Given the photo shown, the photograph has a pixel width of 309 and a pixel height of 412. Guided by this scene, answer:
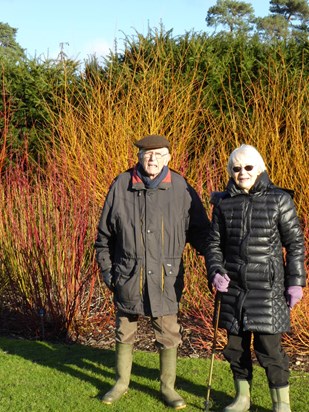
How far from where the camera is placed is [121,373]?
14.2ft

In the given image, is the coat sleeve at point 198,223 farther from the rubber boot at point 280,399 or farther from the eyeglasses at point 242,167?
the rubber boot at point 280,399

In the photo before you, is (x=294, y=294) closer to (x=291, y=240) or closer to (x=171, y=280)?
(x=291, y=240)

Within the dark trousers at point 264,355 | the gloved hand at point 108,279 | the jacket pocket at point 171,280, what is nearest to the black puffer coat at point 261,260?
the dark trousers at point 264,355

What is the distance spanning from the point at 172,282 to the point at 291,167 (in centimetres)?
305

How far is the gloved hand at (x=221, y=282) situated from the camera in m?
3.78

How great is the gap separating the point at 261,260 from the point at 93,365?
1843mm

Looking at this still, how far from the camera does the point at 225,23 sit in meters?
38.3

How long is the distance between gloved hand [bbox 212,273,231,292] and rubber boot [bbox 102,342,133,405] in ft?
2.67

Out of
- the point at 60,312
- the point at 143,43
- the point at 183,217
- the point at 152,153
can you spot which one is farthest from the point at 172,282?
the point at 143,43

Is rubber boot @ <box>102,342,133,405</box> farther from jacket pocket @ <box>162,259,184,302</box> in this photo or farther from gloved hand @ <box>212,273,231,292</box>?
gloved hand @ <box>212,273,231,292</box>

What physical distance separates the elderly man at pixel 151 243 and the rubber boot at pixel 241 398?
346 millimetres

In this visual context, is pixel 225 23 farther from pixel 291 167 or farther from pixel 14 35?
pixel 291 167

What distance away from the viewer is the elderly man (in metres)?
4.09

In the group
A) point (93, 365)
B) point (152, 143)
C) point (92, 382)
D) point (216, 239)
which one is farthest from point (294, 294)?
point (93, 365)
